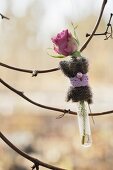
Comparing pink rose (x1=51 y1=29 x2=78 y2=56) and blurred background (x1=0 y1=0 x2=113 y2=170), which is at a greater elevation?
pink rose (x1=51 y1=29 x2=78 y2=56)

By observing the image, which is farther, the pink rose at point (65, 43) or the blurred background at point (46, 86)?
the blurred background at point (46, 86)

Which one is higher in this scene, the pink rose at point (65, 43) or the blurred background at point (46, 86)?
the pink rose at point (65, 43)

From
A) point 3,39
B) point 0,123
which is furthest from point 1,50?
point 0,123

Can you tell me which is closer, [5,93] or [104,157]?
[5,93]

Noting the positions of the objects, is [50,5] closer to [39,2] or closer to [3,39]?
[39,2]
